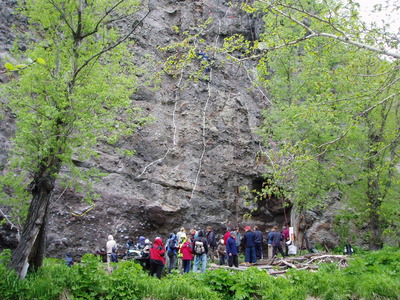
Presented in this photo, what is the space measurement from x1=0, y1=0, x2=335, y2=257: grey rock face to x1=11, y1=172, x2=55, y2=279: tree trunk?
542 cm

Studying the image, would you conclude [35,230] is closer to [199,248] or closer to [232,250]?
[199,248]

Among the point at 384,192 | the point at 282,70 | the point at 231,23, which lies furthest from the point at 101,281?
the point at 231,23

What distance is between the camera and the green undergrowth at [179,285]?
5.52 m

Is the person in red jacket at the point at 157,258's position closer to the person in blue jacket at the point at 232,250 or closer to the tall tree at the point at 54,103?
the tall tree at the point at 54,103

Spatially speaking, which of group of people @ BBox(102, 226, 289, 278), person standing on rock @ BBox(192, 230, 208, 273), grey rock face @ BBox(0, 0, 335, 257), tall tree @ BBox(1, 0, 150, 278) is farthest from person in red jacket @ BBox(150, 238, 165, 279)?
grey rock face @ BBox(0, 0, 335, 257)

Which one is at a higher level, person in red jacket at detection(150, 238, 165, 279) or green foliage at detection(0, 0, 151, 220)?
green foliage at detection(0, 0, 151, 220)

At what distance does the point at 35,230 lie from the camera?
6.91 meters

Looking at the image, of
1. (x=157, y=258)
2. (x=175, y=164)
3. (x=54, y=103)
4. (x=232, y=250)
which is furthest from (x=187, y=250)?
(x=175, y=164)

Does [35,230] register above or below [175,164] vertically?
below

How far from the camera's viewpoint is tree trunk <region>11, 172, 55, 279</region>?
21.6ft

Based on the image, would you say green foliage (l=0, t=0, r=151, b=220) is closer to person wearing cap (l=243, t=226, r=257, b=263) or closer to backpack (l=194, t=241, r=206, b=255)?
backpack (l=194, t=241, r=206, b=255)

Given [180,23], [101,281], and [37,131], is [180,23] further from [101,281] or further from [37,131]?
[101,281]

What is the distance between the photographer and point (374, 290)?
6.52 m

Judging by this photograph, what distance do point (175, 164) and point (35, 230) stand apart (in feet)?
33.5
